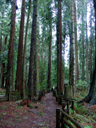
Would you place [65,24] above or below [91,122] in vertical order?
above

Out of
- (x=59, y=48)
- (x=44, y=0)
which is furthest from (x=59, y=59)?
(x=44, y=0)

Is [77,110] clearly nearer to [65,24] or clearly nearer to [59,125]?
[59,125]

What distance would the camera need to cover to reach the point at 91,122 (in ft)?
22.7

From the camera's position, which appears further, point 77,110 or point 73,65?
point 73,65

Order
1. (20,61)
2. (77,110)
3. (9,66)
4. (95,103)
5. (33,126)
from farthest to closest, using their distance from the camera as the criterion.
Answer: (20,61) < (9,66) < (95,103) < (77,110) < (33,126)

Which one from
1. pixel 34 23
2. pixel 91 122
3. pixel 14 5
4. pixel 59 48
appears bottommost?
pixel 91 122

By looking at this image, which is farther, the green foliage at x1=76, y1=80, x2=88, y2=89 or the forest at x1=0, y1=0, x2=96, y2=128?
the green foliage at x1=76, y1=80, x2=88, y2=89

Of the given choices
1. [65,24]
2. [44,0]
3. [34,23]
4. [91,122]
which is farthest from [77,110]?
[65,24]

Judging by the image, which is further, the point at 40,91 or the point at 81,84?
the point at 81,84

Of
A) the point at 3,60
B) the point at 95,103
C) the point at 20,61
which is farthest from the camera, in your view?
the point at 3,60

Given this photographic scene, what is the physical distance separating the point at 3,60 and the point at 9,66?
45.8 feet

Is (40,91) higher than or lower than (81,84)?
lower

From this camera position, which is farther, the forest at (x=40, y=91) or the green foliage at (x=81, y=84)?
the green foliage at (x=81, y=84)

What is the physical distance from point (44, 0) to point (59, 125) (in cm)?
1168
